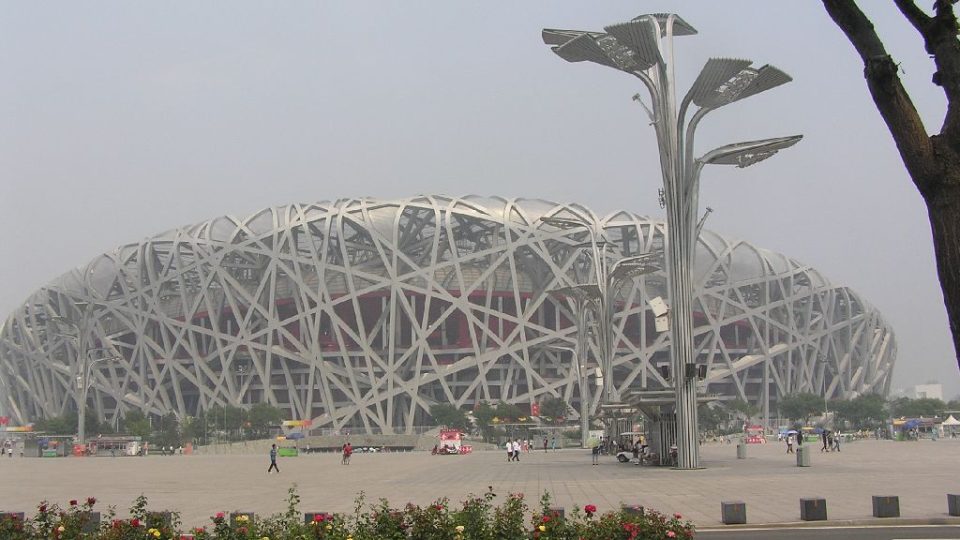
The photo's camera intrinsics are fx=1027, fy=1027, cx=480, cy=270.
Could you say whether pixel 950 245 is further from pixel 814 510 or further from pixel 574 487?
pixel 574 487

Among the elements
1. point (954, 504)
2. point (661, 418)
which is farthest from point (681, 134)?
point (954, 504)

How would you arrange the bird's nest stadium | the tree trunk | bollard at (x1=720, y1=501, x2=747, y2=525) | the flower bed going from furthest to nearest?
the bird's nest stadium, bollard at (x1=720, y1=501, x2=747, y2=525), the flower bed, the tree trunk

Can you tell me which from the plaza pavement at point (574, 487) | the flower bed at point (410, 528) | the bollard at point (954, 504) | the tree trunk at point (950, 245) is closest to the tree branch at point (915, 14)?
the tree trunk at point (950, 245)

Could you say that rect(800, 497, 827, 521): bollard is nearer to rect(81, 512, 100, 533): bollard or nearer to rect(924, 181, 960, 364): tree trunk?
rect(81, 512, 100, 533): bollard

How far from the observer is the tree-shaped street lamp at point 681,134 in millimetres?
28484

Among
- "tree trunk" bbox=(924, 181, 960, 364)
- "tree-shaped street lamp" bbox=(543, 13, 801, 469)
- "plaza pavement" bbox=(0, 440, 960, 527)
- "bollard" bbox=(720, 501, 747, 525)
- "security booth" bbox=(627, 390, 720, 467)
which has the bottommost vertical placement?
"plaza pavement" bbox=(0, 440, 960, 527)

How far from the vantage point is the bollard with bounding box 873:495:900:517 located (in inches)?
604

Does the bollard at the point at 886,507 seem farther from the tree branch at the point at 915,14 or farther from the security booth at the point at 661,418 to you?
the security booth at the point at 661,418

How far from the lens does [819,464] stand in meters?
33.3

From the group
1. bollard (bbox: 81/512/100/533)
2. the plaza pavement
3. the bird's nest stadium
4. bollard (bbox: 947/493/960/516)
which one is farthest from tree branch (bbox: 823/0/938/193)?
the bird's nest stadium

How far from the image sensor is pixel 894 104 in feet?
17.5

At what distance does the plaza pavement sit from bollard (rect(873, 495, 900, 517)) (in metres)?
0.38

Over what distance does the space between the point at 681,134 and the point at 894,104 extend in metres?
24.8

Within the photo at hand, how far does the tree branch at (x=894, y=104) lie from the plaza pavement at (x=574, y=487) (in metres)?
10.7
